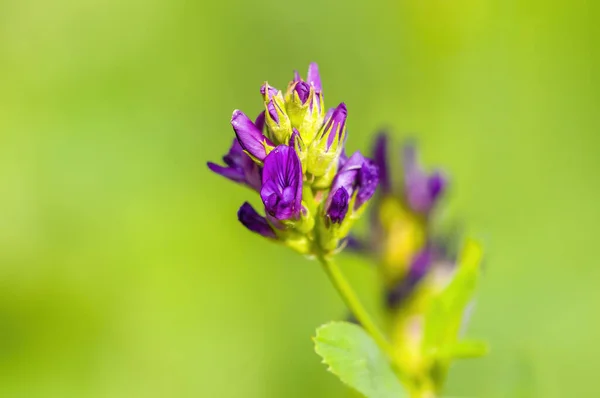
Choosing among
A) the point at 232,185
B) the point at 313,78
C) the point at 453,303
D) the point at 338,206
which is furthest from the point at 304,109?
the point at 232,185

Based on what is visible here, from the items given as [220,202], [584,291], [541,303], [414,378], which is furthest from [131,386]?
[584,291]

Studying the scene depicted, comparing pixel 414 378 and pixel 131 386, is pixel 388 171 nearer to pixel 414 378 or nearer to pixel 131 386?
pixel 414 378

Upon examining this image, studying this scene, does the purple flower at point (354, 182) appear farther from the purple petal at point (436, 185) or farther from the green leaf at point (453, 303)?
the purple petal at point (436, 185)

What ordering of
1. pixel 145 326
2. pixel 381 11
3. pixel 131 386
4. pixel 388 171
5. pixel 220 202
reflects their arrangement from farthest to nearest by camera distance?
pixel 381 11, pixel 220 202, pixel 145 326, pixel 131 386, pixel 388 171

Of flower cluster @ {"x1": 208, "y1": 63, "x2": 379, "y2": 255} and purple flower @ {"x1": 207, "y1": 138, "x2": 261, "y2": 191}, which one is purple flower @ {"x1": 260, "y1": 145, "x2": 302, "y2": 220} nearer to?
flower cluster @ {"x1": 208, "y1": 63, "x2": 379, "y2": 255}

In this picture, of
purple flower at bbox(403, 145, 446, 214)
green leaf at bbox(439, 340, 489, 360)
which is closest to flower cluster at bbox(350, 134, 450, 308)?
purple flower at bbox(403, 145, 446, 214)

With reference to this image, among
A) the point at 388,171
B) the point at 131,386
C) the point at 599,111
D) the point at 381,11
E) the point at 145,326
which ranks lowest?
the point at 131,386
